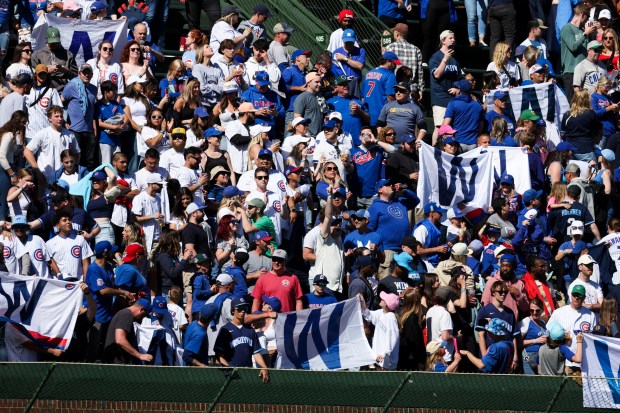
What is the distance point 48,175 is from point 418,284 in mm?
4730

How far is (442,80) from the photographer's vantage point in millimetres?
23266

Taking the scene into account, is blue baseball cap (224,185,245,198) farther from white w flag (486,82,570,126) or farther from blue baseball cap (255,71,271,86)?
white w flag (486,82,570,126)

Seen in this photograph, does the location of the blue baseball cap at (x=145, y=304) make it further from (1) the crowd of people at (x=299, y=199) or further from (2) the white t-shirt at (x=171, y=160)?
(2) the white t-shirt at (x=171, y=160)

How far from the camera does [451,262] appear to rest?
18.9 metres

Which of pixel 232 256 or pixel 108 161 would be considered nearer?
pixel 232 256

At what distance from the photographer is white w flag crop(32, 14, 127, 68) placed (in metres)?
22.3

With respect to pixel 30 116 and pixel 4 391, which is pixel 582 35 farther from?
pixel 4 391

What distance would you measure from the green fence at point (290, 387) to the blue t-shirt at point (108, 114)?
5782 mm

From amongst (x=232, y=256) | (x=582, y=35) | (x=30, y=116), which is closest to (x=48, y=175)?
(x=30, y=116)

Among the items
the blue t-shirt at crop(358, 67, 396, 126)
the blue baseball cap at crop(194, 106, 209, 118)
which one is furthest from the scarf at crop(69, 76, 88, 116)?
the blue t-shirt at crop(358, 67, 396, 126)

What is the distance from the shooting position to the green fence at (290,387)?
49.0 feet

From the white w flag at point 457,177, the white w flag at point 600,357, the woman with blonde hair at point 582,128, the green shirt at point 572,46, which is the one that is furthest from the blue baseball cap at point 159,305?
the green shirt at point 572,46

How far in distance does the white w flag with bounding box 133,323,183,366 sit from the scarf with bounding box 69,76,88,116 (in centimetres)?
450

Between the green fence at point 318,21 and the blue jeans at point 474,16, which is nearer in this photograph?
the green fence at point 318,21
